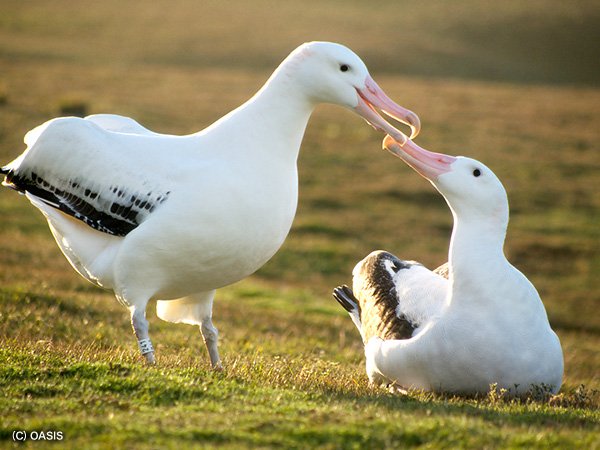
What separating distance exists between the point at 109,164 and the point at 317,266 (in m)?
11.9

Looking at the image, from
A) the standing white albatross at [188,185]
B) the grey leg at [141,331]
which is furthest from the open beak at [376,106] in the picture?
the grey leg at [141,331]

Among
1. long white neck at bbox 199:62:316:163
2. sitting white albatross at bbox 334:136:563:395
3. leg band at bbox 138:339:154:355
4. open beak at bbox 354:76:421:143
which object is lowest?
leg band at bbox 138:339:154:355

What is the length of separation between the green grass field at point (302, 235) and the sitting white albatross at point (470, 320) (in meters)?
0.26

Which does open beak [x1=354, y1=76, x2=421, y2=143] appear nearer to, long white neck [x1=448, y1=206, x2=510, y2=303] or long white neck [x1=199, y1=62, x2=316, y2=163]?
long white neck [x1=199, y1=62, x2=316, y2=163]

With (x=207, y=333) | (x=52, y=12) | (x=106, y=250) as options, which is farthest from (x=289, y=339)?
(x=52, y=12)

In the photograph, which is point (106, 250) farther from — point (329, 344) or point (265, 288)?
point (265, 288)

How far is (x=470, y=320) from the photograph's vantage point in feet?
23.2

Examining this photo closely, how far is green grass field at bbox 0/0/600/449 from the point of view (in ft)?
18.6

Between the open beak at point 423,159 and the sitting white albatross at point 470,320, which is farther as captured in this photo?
the open beak at point 423,159

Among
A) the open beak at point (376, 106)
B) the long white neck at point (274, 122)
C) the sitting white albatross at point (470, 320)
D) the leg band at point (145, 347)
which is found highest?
the open beak at point (376, 106)

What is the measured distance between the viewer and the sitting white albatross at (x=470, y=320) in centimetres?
702

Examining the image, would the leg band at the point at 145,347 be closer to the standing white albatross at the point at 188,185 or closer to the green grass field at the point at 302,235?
the standing white albatross at the point at 188,185

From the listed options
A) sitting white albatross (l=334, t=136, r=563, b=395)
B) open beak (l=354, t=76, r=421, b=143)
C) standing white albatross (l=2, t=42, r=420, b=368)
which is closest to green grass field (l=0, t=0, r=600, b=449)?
sitting white albatross (l=334, t=136, r=563, b=395)

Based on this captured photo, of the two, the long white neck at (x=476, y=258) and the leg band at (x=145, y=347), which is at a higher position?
the long white neck at (x=476, y=258)
